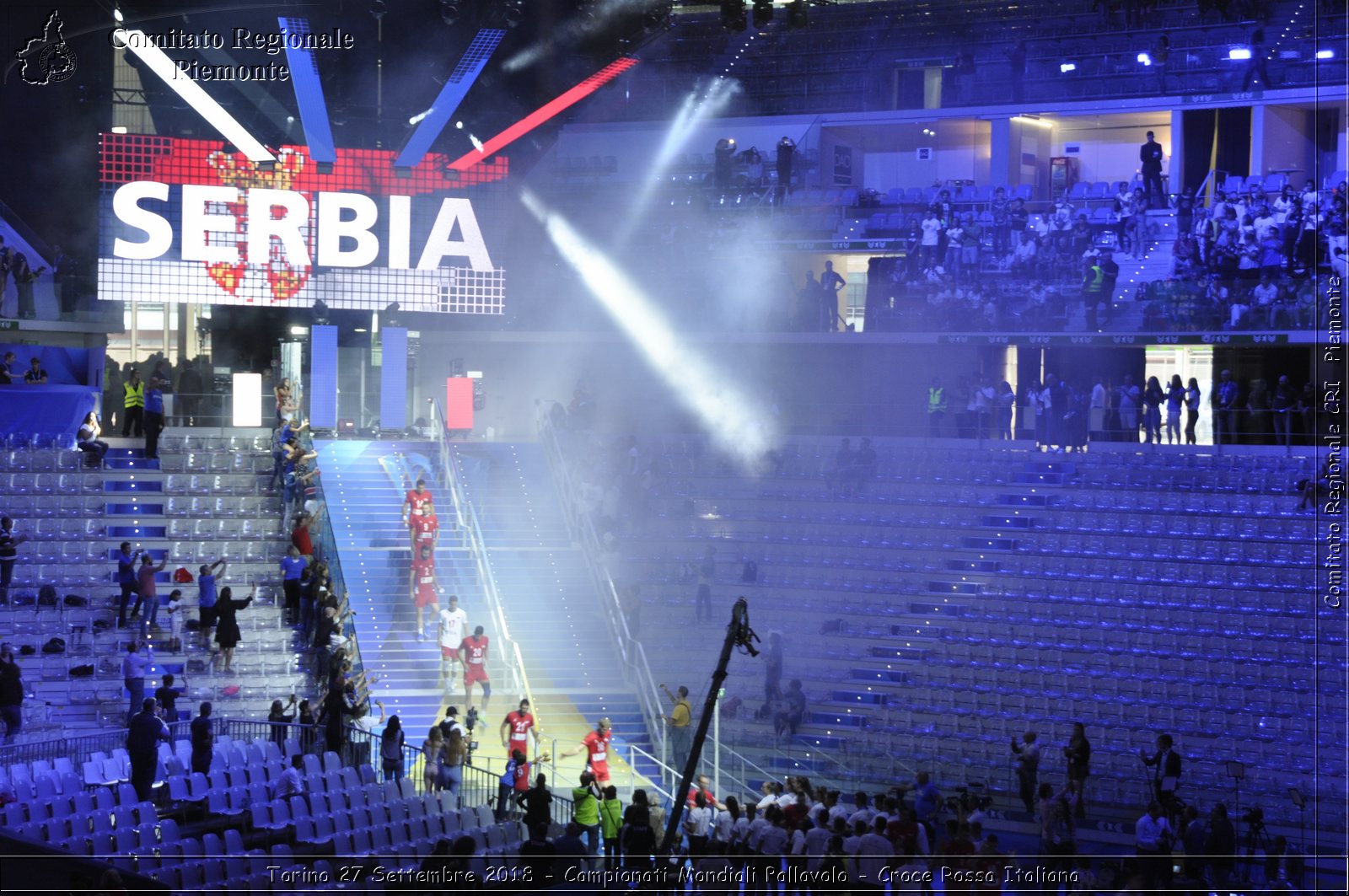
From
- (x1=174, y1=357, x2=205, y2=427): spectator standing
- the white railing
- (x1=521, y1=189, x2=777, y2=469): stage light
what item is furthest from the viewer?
(x1=521, y1=189, x2=777, y2=469): stage light

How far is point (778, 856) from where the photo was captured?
12547 millimetres

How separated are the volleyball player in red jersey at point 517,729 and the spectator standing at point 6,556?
5.43 metres

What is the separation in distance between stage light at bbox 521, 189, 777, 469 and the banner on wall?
3954 millimetres

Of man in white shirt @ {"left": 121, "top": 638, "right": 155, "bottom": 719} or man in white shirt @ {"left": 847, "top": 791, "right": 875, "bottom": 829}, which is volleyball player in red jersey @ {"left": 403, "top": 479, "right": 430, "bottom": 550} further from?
man in white shirt @ {"left": 847, "top": 791, "right": 875, "bottom": 829}

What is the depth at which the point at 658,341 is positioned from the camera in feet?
95.6

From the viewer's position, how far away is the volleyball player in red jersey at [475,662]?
1802cm

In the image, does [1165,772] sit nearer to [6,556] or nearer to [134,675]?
[134,675]

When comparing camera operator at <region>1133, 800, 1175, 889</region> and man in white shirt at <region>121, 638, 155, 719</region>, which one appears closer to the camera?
camera operator at <region>1133, 800, 1175, 889</region>

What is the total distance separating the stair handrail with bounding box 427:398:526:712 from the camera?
61.4 ft

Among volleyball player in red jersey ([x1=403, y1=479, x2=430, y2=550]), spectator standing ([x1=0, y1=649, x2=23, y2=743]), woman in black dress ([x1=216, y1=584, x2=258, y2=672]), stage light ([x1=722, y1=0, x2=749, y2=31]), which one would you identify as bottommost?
spectator standing ([x1=0, y1=649, x2=23, y2=743])

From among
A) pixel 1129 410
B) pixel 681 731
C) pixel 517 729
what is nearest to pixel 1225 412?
pixel 1129 410

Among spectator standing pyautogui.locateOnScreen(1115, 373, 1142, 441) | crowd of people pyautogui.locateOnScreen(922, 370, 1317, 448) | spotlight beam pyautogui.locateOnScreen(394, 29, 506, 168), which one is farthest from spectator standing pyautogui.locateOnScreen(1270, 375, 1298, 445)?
spotlight beam pyautogui.locateOnScreen(394, 29, 506, 168)

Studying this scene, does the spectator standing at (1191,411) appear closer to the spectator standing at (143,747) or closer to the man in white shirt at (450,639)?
the man in white shirt at (450,639)

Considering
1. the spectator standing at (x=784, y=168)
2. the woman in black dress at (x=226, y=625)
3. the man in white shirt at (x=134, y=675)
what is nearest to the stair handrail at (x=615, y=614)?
the woman in black dress at (x=226, y=625)
